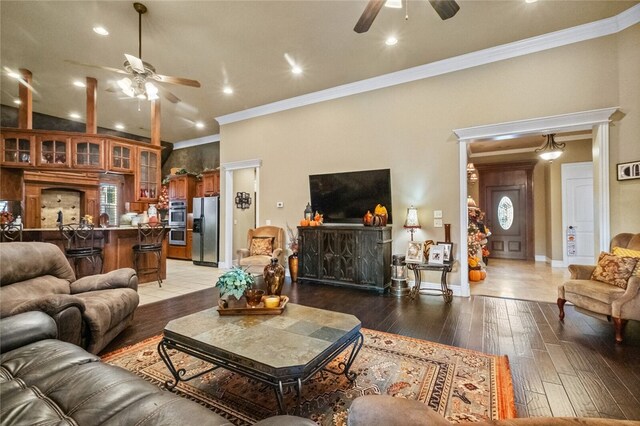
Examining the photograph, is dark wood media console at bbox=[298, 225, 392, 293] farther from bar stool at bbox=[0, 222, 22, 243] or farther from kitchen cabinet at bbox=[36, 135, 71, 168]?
kitchen cabinet at bbox=[36, 135, 71, 168]

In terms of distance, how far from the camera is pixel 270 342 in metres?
1.76

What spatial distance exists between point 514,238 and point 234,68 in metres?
8.28

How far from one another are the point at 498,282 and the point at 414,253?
2.11 meters

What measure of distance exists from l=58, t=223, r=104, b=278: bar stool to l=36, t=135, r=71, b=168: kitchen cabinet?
7.74 feet

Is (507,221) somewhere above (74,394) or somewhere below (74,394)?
above

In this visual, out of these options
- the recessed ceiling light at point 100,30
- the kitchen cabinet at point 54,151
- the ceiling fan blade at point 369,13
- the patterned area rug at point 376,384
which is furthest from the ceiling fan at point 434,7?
the kitchen cabinet at point 54,151

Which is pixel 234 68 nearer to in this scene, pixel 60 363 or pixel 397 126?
pixel 397 126

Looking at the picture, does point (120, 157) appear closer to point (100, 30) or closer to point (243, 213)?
point (243, 213)

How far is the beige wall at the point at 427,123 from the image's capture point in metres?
3.70

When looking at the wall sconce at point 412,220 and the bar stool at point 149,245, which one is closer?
A: the wall sconce at point 412,220

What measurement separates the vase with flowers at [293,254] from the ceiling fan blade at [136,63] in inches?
139

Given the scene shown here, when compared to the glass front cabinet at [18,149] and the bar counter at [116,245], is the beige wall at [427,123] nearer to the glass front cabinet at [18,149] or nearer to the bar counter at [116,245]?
the bar counter at [116,245]

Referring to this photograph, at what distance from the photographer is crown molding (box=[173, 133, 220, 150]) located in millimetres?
8821

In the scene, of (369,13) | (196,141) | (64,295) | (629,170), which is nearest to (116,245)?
(64,295)
